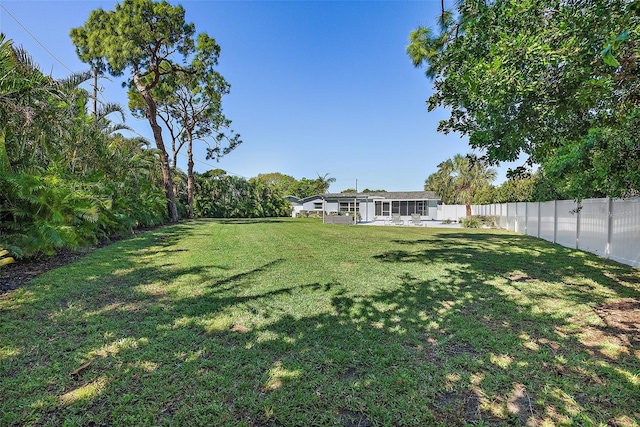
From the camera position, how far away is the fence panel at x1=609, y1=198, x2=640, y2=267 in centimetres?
635

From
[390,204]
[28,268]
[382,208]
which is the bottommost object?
[28,268]

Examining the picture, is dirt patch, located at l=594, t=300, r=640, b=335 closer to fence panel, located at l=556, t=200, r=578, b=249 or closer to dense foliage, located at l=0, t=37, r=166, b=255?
fence panel, located at l=556, t=200, r=578, b=249

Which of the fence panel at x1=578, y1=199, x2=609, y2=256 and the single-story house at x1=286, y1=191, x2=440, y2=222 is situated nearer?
the fence panel at x1=578, y1=199, x2=609, y2=256

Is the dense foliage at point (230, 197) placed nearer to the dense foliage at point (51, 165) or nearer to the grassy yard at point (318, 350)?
the dense foliage at point (51, 165)

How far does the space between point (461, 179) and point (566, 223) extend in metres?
24.4

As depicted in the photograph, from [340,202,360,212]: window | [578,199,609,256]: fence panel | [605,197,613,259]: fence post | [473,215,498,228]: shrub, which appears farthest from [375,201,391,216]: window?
[605,197,613,259]: fence post

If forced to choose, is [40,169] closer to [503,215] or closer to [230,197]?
[503,215]

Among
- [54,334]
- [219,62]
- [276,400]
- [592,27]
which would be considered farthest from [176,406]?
[219,62]

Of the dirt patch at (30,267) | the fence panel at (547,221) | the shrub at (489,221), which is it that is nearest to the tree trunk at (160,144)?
the dirt patch at (30,267)

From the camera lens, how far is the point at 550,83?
174 inches

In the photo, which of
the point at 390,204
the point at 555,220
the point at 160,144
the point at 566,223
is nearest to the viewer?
the point at 566,223

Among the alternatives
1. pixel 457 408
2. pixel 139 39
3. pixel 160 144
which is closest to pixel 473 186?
pixel 160 144

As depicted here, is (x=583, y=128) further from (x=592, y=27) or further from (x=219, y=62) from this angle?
(x=219, y=62)

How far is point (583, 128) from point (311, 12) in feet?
34.1
